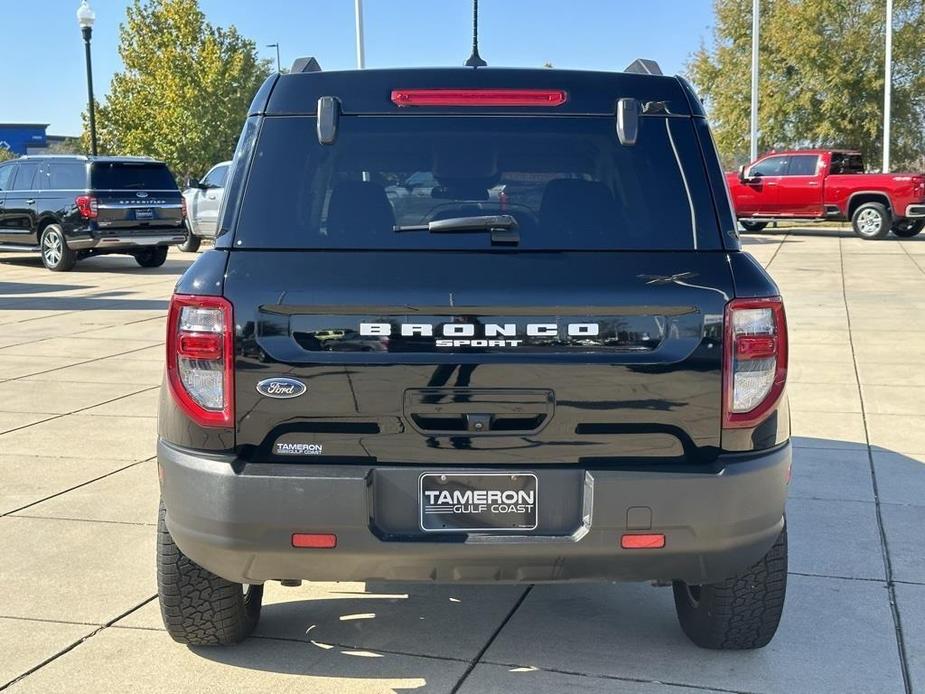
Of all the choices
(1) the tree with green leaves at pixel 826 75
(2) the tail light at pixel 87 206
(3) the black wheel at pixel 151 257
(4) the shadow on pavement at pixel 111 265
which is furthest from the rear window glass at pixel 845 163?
(2) the tail light at pixel 87 206

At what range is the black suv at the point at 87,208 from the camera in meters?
18.5

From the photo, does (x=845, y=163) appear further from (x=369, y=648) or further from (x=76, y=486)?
(x=369, y=648)

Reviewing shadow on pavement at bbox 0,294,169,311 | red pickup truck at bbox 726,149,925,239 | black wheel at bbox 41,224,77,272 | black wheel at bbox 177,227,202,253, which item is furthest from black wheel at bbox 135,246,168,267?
red pickup truck at bbox 726,149,925,239

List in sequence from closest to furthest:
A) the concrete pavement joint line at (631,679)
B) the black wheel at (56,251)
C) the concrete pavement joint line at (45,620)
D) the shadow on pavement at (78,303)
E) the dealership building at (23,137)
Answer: the concrete pavement joint line at (631,679), the concrete pavement joint line at (45,620), the shadow on pavement at (78,303), the black wheel at (56,251), the dealership building at (23,137)

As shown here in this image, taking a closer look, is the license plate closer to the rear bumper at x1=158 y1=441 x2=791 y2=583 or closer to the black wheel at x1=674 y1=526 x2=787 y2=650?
the rear bumper at x1=158 y1=441 x2=791 y2=583

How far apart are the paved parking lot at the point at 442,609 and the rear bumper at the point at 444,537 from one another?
0.61 meters

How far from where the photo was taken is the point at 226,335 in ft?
10.4

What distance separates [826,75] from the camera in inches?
1411

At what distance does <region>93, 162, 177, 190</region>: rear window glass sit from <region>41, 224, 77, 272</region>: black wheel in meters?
1.22

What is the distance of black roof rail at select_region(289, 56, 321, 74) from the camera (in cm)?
365

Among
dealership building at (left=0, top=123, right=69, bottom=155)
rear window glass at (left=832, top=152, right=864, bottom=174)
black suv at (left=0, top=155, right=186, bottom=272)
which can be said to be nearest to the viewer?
black suv at (left=0, top=155, right=186, bottom=272)

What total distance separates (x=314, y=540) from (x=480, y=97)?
4.66 ft

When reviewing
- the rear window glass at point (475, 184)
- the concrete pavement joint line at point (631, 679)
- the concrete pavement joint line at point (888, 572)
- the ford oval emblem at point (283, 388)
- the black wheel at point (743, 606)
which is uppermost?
the rear window glass at point (475, 184)

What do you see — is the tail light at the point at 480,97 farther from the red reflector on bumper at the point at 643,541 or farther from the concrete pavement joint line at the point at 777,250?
the concrete pavement joint line at the point at 777,250
